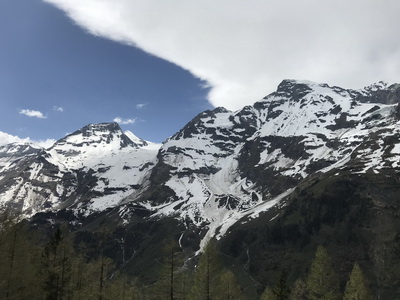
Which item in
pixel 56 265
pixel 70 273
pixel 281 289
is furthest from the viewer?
pixel 70 273

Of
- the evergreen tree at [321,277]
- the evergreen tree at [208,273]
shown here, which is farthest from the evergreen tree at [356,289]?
the evergreen tree at [208,273]

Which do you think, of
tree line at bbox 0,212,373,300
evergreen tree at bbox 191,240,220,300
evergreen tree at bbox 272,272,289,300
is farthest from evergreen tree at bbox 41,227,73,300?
evergreen tree at bbox 272,272,289,300

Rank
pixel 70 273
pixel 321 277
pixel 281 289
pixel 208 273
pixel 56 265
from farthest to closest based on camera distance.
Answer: pixel 208 273
pixel 70 273
pixel 321 277
pixel 56 265
pixel 281 289

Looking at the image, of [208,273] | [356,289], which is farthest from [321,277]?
[208,273]

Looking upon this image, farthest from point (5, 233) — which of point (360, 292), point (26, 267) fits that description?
point (360, 292)

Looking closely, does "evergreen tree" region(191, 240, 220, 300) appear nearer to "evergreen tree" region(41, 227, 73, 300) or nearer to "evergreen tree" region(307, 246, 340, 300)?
"evergreen tree" region(307, 246, 340, 300)

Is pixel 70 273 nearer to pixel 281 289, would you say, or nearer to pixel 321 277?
pixel 281 289

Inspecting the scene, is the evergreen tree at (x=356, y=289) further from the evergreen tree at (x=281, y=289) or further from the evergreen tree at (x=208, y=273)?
the evergreen tree at (x=208, y=273)

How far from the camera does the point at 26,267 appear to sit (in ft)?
175

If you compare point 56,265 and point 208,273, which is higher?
point 56,265

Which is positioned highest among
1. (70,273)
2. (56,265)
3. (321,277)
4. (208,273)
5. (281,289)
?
(56,265)

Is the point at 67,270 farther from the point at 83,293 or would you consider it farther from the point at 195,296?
the point at 195,296

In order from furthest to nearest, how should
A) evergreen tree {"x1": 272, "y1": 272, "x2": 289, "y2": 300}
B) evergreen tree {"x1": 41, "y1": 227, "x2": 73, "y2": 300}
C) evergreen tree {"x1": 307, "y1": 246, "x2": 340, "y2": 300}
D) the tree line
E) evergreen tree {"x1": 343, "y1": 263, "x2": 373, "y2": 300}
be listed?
evergreen tree {"x1": 343, "y1": 263, "x2": 373, "y2": 300} < evergreen tree {"x1": 307, "y1": 246, "x2": 340, "y2": 300} < evergreen tree {"x1": 41, "y1": 227, "x2": 73, "y2": 300} < evergreen tree {"x1": 272, "y1": 272, "x2": 289, "y2": 300} < the tree line

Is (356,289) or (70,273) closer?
(70,273)
